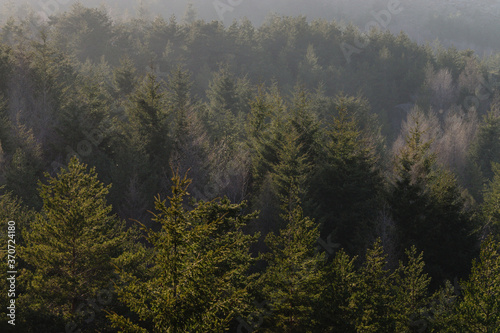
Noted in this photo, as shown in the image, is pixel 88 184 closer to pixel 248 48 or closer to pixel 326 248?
pixel 326 248

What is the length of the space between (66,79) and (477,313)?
36422 millimetres

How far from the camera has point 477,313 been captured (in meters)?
11.8

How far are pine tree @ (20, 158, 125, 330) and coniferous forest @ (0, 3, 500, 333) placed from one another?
0.06m

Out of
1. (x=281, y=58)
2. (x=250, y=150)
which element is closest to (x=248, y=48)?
(x=281, y=58)

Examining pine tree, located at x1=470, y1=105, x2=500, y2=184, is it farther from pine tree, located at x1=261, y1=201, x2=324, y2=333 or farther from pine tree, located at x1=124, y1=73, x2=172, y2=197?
pine tree, located at x1=261, y1=201, x2=324, y2=333

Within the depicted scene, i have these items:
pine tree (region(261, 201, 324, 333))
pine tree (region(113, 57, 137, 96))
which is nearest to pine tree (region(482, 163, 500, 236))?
pine tree (region(261, 201, 324, 333))

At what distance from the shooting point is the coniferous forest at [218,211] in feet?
37.3

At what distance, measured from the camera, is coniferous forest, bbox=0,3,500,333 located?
1138 cm

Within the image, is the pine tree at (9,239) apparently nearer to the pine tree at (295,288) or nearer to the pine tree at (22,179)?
the pine tree at (22,179)

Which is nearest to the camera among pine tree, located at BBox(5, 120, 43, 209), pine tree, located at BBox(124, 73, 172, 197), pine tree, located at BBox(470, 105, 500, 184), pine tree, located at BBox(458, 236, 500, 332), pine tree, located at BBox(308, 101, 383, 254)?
pine tree, located at BBox(458, 236, 500, 332)

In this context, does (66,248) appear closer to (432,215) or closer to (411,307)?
(411,307)

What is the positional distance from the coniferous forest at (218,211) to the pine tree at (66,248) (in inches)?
2.4

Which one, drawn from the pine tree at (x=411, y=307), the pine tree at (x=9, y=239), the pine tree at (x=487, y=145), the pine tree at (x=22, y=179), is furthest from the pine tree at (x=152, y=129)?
the pine tree at (x=487, y=145)

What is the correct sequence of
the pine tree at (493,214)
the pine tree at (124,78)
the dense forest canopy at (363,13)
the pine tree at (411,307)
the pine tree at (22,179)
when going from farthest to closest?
1. the dense forest canopy at (363,13)
2. the pine tree at (124,78)
3. the pine tree at (493,214)
4. the pine tree at (22,179)
5. the pine tree at (411,307)
